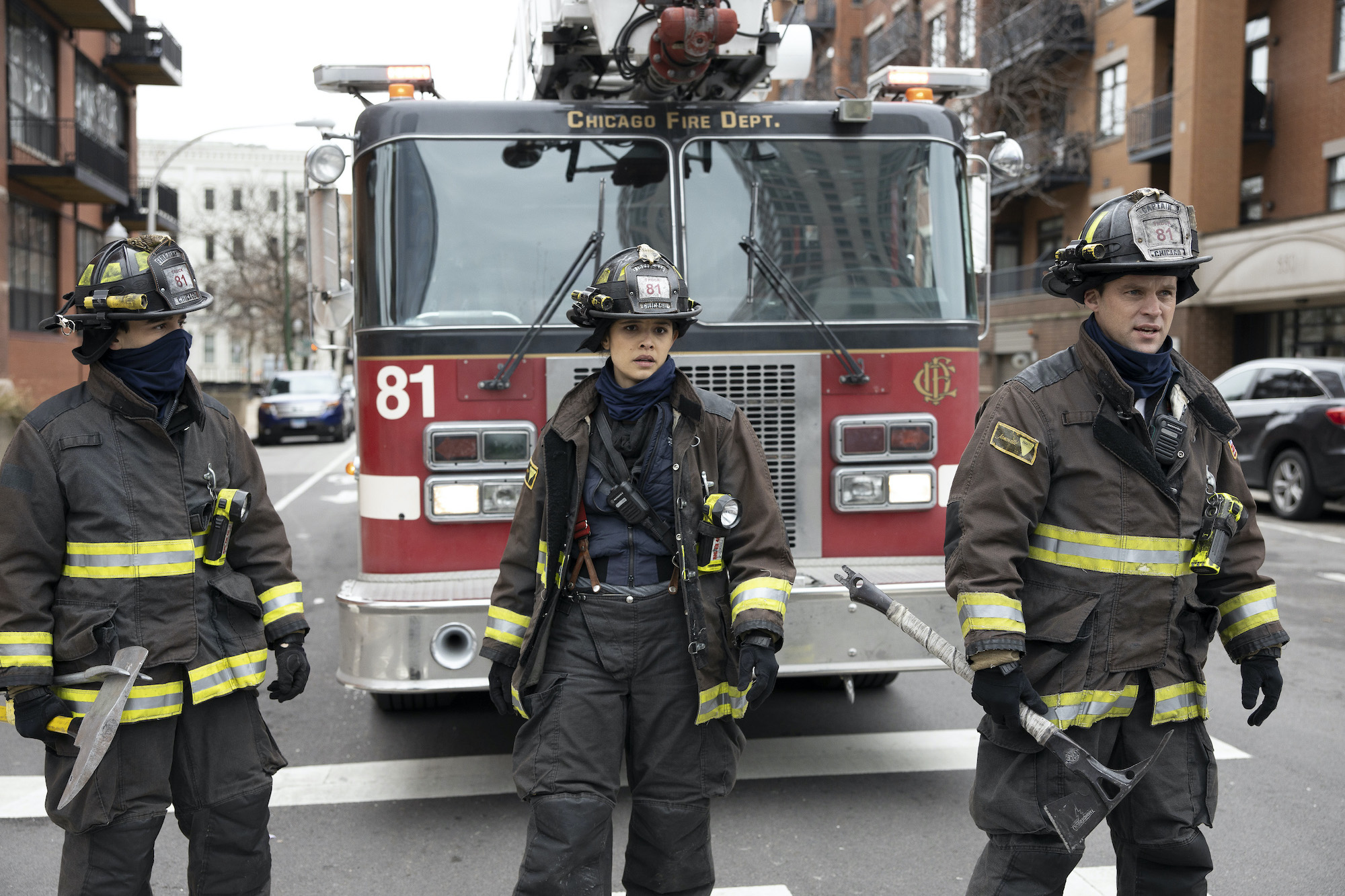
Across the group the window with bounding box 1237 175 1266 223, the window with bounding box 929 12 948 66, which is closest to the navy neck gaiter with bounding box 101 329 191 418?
the window with bounding box 1237 175 1266 223

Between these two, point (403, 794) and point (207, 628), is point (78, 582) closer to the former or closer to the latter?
point (207, 628)

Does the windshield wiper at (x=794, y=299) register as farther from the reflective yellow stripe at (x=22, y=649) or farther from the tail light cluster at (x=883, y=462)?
the reflective yellow stripe at (x=22, y=649)

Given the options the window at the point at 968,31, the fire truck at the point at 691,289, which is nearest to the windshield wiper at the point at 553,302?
the fire truck at the point at 691,289

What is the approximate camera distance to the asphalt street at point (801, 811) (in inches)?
160

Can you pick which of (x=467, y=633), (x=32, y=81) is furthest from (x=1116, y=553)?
(x=32, y=81)

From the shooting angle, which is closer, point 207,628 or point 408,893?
point 207,628

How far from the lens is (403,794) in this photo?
192 inches

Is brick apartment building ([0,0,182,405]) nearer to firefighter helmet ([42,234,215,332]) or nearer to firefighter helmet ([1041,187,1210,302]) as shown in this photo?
firefighter helmet ([42,234,215,332])

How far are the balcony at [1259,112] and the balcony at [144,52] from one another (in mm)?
24342

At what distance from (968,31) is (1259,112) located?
28.3 ft

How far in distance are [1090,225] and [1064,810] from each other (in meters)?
1.41

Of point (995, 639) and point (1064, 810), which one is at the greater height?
point (995, 639)

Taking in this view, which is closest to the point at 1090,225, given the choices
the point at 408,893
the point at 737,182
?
the point at 737,182

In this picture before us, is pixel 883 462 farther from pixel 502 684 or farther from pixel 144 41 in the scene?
pixel 144 41
